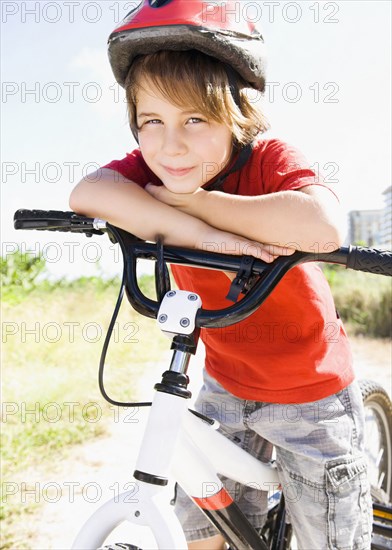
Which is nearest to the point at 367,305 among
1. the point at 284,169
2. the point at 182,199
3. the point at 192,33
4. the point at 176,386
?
the point at 284,169

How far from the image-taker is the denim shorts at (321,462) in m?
1.73

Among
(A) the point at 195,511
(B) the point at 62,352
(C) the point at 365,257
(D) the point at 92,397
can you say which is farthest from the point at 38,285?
(C) the point at 365,257

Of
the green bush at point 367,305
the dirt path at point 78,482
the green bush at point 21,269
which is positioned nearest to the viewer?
the dirt path at point 78,482

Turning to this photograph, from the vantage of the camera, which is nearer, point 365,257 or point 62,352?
point 365,257

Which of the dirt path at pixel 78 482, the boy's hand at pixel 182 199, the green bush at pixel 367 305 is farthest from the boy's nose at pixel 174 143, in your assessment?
the green bush at pixel 367 305

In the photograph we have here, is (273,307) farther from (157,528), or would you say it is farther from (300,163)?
(157,528)

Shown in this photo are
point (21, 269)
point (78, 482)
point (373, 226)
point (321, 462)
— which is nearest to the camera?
point (321, 462)

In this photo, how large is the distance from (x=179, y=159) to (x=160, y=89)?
0.59 feet

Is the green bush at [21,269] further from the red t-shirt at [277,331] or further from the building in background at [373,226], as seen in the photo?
the red t-shirt at [277,331]

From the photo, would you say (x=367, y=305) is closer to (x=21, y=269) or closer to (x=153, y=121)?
(x=21, y=269)

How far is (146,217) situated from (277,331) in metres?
0.58

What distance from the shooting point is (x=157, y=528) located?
116 cm

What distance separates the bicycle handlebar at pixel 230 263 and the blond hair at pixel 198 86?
0.37 metres

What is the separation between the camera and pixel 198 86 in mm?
1473
